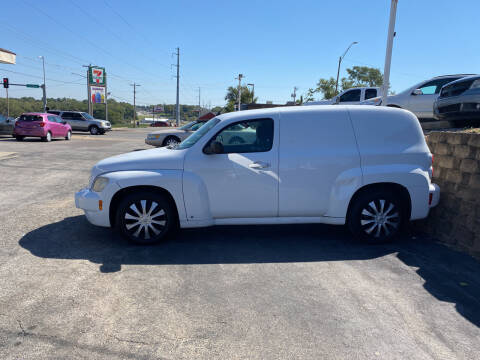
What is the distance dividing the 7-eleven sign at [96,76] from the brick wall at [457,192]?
60116mm

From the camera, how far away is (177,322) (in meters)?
3.16

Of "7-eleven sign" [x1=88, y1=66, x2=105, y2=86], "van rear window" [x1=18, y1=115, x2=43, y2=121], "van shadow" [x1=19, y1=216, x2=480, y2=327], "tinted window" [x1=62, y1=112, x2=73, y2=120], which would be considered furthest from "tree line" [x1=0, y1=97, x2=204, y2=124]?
"van shadow" [x1=19, y1=216, x2=480, y2=327]

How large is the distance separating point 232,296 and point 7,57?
2439 centimetres

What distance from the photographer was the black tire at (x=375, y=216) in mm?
5070

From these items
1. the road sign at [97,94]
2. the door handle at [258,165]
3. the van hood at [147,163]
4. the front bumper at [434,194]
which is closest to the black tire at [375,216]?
the front bumper at [434,194]

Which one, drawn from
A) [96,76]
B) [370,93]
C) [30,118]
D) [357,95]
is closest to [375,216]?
[370,93]

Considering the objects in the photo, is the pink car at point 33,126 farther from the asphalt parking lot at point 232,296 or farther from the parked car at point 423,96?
the parked car at point 423,96

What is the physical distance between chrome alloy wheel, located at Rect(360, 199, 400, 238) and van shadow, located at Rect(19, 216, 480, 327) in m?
0.23

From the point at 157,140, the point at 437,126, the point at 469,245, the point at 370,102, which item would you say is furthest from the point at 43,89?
Answer: the point at 469,245

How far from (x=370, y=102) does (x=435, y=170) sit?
316 inches

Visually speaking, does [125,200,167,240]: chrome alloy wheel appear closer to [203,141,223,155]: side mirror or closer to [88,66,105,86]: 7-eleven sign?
[203,141,223,155]: side mirror

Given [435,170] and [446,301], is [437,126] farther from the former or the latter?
[446,301]

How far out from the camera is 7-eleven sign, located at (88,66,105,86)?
57719 mm

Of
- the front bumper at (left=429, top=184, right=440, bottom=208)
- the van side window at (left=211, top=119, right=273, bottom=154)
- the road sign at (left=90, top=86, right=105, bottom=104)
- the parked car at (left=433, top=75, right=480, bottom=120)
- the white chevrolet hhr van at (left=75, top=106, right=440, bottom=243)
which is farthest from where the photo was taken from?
the road sign at (left=90, top=86, right=105, bottom=104)
